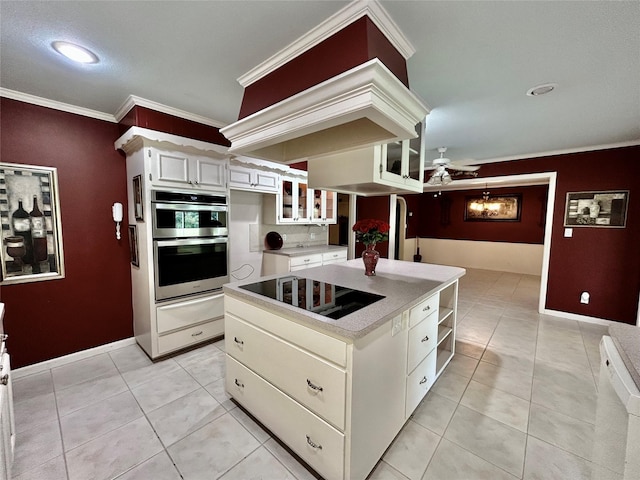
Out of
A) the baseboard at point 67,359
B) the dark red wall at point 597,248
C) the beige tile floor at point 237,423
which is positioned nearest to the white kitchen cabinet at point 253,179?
the beige tile floor at point 237,423

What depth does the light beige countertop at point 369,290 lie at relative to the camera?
1230mm

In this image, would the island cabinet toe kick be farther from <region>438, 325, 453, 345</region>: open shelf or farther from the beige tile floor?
<region>438, 325, 453, 345</region>: open shelf

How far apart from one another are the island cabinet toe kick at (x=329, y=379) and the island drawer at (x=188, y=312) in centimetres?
101

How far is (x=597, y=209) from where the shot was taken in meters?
3.54

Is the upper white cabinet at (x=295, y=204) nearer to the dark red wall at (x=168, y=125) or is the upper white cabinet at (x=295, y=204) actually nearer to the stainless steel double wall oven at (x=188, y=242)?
the stainless steel double wall oven at (x=188, y=242)

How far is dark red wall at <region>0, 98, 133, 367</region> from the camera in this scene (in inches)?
88.3

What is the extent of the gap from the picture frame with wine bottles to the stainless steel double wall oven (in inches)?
36.2

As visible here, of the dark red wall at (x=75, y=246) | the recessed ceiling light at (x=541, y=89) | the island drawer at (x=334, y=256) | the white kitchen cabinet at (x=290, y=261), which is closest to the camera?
the recessed ceiling light at (x=541, y=89)

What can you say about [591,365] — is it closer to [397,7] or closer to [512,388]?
[512,388]

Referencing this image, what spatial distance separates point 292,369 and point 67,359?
101 inches

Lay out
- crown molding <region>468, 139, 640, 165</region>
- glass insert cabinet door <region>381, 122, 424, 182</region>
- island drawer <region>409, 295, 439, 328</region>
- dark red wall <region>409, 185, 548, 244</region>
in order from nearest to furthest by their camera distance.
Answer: island drawer <region>409, 295, 439, 328</region>, glass insert cabinet door <region>381, 122, 424, 182</region>, crown molding <region>468, 139, 640, 165</region>, dark red wall <region>409, 185, 548, 244</region>

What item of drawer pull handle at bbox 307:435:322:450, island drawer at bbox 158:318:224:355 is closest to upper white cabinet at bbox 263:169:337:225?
island drawer at bbox 158:318:224:355

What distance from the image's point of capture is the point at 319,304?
1.49m

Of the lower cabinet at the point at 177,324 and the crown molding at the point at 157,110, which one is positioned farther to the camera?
the lower cabinet at the point at 177,324
